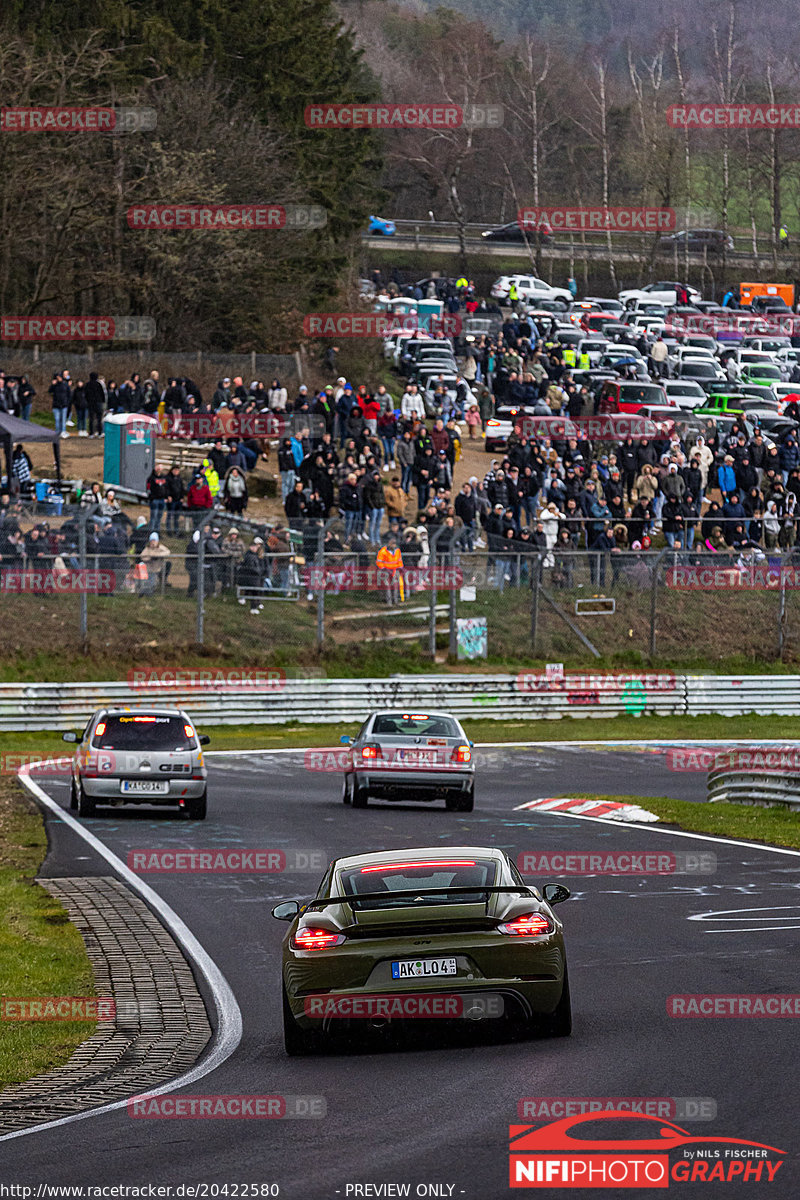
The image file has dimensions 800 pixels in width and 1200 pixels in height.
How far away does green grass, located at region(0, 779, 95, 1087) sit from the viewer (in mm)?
10211

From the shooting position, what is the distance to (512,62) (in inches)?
4862

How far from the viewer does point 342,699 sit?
3378 cm

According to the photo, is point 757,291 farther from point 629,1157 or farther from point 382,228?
point 629,1157

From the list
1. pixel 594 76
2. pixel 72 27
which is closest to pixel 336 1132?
pixel 72 27

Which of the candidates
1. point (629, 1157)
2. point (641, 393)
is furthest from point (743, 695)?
point (629, 1157)

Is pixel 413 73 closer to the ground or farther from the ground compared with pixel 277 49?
farther from the ground

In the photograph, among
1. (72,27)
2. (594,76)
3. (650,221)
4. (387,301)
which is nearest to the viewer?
(72,27)

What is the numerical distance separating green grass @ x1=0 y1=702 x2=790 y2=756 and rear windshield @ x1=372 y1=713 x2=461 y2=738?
801cm

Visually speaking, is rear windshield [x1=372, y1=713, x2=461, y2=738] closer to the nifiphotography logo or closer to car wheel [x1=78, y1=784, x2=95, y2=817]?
car wheel [x1=78, y1=784, x2=95, y2=817]

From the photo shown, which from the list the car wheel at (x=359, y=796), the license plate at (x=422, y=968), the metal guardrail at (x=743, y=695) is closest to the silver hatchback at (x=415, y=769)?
the car wheel at (x=359, y=796)

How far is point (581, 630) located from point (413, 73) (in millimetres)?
102021

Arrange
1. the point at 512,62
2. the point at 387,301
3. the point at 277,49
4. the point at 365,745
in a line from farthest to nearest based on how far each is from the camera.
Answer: the point at 512,62, the point at 387,301, the point at 277,49, the point at 365,745

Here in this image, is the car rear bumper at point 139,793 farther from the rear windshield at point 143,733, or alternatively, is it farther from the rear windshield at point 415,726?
the rear windshield at point 415,726

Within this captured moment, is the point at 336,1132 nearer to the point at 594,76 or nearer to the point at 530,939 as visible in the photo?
the point at 530,939
